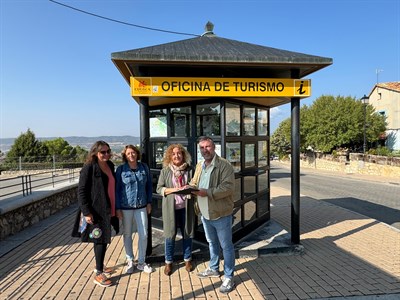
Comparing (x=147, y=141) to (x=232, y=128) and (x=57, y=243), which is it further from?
(x=57, y=243)

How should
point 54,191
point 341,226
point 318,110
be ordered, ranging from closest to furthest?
point 341,226 < point 54,191 < point 318,110

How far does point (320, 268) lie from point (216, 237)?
67.3 inches

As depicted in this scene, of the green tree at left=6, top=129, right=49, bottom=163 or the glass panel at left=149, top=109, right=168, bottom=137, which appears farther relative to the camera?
the green tree at left=6, top=129, right=49, bottom=163

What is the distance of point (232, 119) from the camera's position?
510 cm

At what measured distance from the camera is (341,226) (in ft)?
22.0

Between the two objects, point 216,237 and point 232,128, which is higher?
point 232,128

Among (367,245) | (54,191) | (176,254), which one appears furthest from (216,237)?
(54,191)

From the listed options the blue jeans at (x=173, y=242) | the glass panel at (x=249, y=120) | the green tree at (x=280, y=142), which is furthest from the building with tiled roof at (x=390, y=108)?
the blue jeans at (x=173, y=242)

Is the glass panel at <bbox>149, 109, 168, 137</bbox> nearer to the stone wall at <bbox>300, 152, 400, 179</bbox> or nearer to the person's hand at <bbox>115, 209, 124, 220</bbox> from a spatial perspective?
the person's hand at <bbox>115, 209, 124, 220</bbox>

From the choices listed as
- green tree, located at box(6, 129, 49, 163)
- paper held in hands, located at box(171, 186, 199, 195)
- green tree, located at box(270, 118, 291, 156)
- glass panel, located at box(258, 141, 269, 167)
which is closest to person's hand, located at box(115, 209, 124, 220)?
paper held in hands, located at box(171, 186, 199, 195)

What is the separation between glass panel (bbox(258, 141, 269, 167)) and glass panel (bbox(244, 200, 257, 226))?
837mm

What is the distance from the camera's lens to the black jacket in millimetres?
3604

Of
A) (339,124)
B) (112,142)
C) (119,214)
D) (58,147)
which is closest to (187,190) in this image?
(119,214)

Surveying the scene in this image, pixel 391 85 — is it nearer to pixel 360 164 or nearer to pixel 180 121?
pixel 360 164
